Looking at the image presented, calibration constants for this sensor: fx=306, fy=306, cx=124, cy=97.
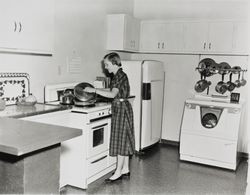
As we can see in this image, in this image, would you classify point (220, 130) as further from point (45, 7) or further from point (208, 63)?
point (45, 7)

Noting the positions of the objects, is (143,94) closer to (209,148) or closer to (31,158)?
(209,148)

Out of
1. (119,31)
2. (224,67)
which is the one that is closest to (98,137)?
(119,31)

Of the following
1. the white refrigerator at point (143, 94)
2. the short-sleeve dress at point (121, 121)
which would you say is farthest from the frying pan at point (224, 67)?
the short-sleeve dress at point (121, 121)

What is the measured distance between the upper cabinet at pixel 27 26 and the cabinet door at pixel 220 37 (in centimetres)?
257

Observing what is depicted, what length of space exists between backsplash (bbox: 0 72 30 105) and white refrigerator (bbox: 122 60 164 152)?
68.5 inches

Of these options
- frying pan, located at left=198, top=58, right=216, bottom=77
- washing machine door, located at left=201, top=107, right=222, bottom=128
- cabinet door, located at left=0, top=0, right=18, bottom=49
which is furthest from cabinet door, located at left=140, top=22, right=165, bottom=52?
cabinet door, located at left=0, top=0, right=18, bottom=49

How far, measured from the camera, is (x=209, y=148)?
171 inches

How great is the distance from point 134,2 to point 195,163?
3.02m

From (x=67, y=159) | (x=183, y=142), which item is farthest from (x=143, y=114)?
(x=67, y=159)

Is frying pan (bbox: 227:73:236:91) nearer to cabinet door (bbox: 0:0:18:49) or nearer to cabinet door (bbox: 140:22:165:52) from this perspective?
cabinet door (bbox: 140:22:165:52)

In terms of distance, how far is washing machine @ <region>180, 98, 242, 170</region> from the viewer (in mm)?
4207

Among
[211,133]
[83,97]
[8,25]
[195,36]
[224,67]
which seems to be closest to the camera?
[8,25]

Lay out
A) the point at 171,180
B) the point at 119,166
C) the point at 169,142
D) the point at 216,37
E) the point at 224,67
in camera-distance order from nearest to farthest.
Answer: the point at 119,166 → the point at 171,180 → the point at 224,67 → the point at 216,37 → the point at 169,142

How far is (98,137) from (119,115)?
35 cm
